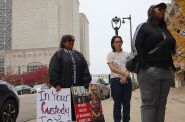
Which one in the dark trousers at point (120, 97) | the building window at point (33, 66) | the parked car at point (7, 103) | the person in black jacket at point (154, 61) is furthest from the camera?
the building window at point (33, 66)

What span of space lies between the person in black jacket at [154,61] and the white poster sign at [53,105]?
4.15ft

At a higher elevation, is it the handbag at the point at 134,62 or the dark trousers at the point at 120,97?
the handbag at the point at 134,62

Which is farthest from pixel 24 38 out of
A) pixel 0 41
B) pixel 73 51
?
pixel 73 51

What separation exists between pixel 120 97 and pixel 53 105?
1875 millimetres

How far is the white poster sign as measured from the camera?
21.0 feet

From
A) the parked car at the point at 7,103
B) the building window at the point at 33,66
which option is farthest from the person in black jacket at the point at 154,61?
the building window at the point at 33,66

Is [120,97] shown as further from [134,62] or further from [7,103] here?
[7,103]

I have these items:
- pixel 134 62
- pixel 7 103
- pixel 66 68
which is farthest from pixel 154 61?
pixel 7 103

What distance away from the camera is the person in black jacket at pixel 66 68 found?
21.5 feet

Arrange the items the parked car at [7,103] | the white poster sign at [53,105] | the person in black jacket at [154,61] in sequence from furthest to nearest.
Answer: the parked car at [7,103] → the white poster sign at [53,105] → the person in black jacket at [154,61]

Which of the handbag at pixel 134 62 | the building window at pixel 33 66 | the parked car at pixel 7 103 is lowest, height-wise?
the building window at pixel 33 66

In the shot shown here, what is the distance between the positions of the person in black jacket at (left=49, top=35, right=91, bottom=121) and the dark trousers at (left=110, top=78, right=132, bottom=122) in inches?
51.1

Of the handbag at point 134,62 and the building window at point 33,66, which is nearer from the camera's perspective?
the handbag at point 134,62

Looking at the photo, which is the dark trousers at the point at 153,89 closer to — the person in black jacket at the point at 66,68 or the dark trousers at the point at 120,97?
the person in black jacket at the point at 66,68
